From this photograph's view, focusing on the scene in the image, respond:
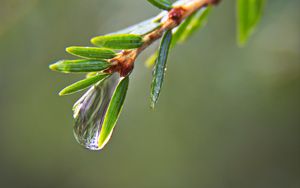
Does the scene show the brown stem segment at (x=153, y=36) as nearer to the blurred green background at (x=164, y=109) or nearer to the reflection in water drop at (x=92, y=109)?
the reflection in water drop at (x=92, y=109)

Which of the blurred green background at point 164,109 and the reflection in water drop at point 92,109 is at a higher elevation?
the blurred green background at point 164,109

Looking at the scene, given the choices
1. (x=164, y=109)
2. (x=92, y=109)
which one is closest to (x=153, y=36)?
(x=92, y=109)

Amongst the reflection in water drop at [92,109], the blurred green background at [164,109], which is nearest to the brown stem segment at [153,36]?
the reflection in water drop at [92,109]

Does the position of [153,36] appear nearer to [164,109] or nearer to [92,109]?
[92,109]

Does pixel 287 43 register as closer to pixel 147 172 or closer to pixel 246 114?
pixel 246 114

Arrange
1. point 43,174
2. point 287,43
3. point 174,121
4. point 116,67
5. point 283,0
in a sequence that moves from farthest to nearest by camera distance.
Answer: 1. point 43,174
2. point 174,121
3. point 287,43
4. point 283,0
5. point 116,67

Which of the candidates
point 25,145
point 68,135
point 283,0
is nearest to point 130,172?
point 68,135
